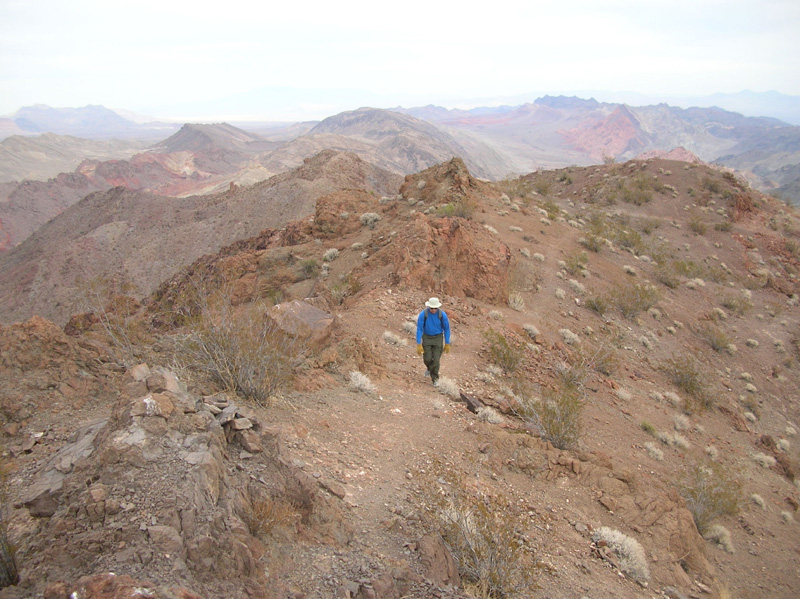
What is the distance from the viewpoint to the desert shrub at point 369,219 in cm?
1713

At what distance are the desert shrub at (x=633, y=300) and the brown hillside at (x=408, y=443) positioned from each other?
0.13 metres

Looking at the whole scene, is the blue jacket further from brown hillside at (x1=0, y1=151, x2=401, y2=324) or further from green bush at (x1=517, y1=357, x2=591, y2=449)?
brown hillside at (x1=0, y1=151, x2=401, y2=324)

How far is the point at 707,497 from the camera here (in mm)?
7020

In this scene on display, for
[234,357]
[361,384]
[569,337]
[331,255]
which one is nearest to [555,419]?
[361,384]

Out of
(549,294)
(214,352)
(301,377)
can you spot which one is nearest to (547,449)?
(301,377)

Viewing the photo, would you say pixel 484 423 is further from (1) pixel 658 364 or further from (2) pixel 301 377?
(1) pixel 658 364

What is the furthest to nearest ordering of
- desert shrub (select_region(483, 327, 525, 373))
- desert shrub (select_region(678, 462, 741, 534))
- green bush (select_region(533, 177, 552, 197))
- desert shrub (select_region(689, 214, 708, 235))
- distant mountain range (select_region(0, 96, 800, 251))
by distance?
distant mountain range (select_region(0, 96, 800, 251)), green bush (select_region(533, 177, 552, 197)), desert shrub (select_region(689, 214, 708, 235)), desert shrub (select_region(483, 327, 525, 373)), desert shrub (select_region(678, 462, 741, 534))

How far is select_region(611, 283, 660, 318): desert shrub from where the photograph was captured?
14.6m

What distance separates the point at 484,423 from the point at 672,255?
2190 centimetres

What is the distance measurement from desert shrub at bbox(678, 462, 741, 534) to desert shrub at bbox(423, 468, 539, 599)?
14.3 ft

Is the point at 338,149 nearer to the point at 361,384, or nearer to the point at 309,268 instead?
the point at 309,268

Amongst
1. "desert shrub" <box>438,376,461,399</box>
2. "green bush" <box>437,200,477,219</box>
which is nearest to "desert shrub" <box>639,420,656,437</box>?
"desert shrub" <box>438,376,461,399</box>

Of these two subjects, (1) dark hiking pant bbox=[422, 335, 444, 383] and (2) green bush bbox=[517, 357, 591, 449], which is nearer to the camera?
(2) green bush bbox=[517, 357, 591, 449]

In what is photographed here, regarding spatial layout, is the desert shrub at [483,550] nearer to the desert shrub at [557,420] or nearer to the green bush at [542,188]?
the desert shrub at [557,420]
